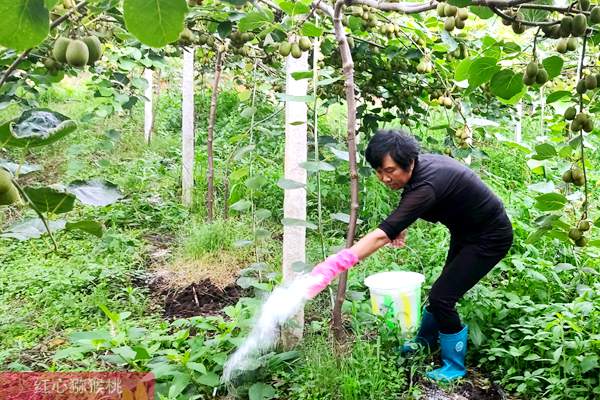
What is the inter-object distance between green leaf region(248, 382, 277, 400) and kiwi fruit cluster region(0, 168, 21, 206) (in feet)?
5.57

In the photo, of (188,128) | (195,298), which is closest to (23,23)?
(195,298)

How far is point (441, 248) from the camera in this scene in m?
3.74

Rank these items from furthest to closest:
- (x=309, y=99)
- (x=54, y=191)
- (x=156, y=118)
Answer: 1. (x=156, y=118)
2. (x=309, y=99)
3. (x=54, y=191)

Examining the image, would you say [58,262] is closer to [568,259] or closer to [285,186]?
[285,186]

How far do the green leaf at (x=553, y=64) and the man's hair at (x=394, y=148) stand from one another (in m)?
1.05

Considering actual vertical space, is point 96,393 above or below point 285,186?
below

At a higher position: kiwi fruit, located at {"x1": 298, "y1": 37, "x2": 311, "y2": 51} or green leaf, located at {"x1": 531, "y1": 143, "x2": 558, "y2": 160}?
kiwi fruit, located at {"x1": 298, "y1": 37, "x2": 311, "y2": 51}

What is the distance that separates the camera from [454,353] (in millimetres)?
2793

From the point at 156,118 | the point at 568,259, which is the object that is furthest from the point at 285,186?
the point at 156,118

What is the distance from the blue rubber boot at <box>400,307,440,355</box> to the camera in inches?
113

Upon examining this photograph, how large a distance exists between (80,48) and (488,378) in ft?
8.09

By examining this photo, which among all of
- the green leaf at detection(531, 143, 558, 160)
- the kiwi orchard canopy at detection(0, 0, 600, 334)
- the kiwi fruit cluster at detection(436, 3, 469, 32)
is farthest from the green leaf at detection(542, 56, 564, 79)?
the green leaf at detection(531, 143, 558, 160)

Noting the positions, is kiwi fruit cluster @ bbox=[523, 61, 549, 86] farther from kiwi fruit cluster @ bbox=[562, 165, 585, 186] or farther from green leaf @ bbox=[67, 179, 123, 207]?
green leaf @ bbox=[67, 179, 123, 207]

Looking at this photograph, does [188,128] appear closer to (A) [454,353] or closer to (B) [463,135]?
(B) [463,135]
